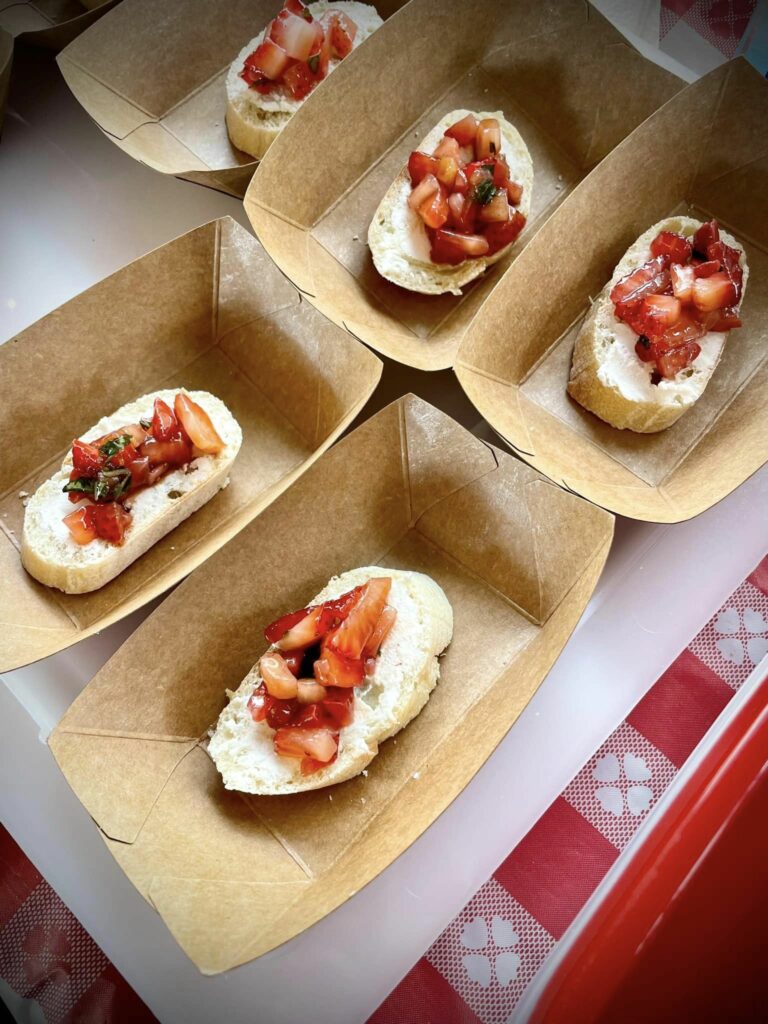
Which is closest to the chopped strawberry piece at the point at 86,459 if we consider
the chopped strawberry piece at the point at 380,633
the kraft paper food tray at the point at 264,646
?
the kraft paper food tray at the point at 264,646

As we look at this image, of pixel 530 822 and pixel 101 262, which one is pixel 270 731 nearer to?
pixel 530 822

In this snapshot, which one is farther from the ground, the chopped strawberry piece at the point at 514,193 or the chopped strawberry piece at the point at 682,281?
the chopped strawberry piece at the point at 514,193

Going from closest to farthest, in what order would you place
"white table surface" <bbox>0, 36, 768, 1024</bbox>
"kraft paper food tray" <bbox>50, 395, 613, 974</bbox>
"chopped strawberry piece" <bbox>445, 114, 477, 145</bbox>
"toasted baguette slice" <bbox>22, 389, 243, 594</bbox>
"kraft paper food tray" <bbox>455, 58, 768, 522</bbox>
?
1. "kraft paper food tray" <bbox>50, 395, 613, 974</bbox>
2. "white table surface" <bbox>0, 36, 768, 1024</bbox>
3. "toasted baguette slice" <bbox>22, 389, 243, 594</bbox>
4. "kraft paper food tray" <bbox>455, 58, 768, 522</bbox>
5. "chopped strawberry piece" <bbox>445, 114, 477, 145</bbox>

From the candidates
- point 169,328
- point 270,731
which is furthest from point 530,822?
point 169,328

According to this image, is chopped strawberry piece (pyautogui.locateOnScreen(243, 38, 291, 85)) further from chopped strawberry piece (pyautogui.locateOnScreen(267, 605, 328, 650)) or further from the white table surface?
chopped strawberry piece (pyautogui.locateOnScreen(267, 605, 328, 650))

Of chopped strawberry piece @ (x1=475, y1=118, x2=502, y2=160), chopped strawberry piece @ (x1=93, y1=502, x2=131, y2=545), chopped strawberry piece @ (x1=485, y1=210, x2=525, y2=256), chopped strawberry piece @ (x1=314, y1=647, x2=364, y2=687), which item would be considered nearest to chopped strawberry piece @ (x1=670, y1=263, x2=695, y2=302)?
chopped strawberry piece @ (x1=485, y1=210, x2=525, y2=256)

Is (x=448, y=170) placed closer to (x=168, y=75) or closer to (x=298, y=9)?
(x=298, y=9)

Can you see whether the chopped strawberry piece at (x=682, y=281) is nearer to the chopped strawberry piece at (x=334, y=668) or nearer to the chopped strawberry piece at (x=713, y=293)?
the chopped strawberry piece at (x=713, y=293)
